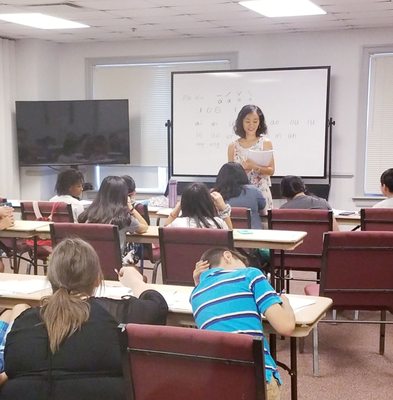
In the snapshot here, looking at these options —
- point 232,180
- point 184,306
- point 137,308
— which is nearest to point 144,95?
point 232,180

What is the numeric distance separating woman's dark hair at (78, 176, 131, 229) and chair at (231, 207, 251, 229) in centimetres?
87

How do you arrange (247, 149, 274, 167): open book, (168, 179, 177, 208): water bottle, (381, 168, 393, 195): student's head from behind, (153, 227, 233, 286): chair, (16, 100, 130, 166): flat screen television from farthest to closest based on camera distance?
1. (16, 100, 130, 166): flat screen television
2. (168, 179, 177, 208): water bottle
3. (247, 149, 274, 167): open book
4. (381, 168, 393, 195): student's head from behind
5. (153, 227, 233, 286): chair

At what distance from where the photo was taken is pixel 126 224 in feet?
12.9

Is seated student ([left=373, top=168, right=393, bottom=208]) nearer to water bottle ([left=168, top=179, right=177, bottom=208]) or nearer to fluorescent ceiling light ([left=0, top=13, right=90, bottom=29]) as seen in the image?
water bottle ([left=168, top=179, right=177, bottom=208])

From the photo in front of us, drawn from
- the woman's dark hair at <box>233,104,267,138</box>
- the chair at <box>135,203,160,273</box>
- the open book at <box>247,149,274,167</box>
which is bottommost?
the chair at <box>135,203,160,273</box>

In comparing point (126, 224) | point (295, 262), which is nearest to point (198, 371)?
point (126, 224)

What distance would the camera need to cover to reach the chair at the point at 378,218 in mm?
4262

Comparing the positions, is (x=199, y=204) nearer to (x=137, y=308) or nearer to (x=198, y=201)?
(x=198, y=201)

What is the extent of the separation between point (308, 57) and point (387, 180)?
300 centimetres

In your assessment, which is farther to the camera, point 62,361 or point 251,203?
point 251,203

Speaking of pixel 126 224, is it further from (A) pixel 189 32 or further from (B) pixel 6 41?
(B) pixel 6 41

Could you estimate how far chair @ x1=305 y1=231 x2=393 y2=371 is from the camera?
3186 millimetres

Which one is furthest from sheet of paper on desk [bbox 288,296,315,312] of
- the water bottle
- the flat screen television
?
the flat screen television

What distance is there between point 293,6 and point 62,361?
4.77 metres
